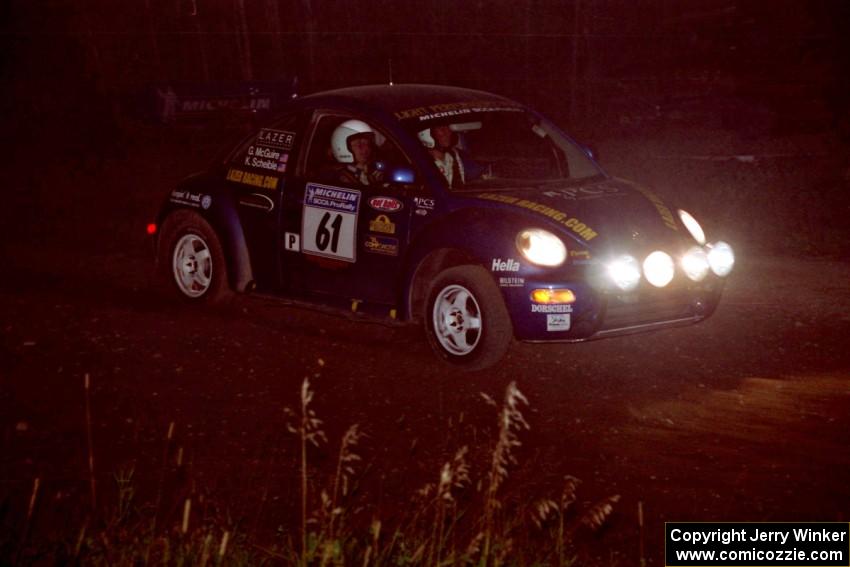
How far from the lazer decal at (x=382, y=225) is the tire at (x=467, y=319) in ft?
1.63

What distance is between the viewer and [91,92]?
76.8 ft

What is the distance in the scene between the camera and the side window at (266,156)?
8859 mm

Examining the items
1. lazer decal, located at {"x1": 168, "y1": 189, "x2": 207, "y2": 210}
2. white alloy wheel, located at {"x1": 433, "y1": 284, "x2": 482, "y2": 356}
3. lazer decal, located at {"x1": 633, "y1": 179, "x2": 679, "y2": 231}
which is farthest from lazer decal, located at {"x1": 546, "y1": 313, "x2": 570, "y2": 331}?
lazer decal, located at {"x1": 168, "y1": 189, "x2": 207, "y2": 210}

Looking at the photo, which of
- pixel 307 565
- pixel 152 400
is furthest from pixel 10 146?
pixel 307 565

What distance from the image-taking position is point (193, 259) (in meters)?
9.57

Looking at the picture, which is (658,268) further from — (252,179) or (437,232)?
(252,179)

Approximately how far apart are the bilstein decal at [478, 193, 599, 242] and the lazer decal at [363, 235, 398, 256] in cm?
66

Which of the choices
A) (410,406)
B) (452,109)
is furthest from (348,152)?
(410,406)

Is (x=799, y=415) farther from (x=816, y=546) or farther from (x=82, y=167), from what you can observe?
(x=82, y=167)

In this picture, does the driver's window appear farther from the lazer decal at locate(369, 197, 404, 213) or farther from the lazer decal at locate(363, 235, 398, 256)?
the lazer decal at locate(363, 235, 398, 256)

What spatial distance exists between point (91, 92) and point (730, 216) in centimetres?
1362

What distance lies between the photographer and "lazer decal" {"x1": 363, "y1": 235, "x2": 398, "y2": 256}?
8.16 m

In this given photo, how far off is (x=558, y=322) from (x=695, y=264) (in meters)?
1.01

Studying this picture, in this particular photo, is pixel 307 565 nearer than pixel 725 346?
Yes
